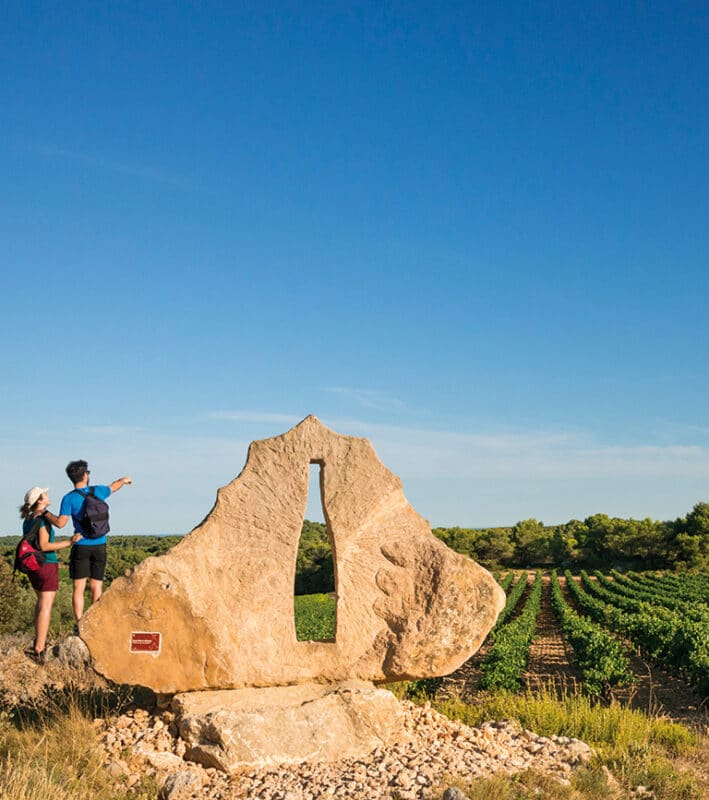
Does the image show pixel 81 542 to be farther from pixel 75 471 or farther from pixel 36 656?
pixel 36 656

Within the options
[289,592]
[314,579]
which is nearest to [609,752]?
[289,592]

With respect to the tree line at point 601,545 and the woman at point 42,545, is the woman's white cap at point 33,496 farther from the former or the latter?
the tree line at point 601,545

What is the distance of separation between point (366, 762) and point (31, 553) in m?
4.97

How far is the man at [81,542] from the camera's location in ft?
31.3

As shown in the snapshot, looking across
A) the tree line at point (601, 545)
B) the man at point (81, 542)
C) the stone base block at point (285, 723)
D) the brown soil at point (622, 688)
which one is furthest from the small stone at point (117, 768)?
the tree line at point (601, 545)

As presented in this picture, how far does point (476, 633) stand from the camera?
8.48 m

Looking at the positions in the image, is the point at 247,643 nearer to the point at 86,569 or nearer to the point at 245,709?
the point at 245,709

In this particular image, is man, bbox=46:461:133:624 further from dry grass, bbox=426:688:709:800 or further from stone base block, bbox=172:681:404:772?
dry grass, bbox=426:688:709:800

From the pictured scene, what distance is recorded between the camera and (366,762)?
7.52 meters

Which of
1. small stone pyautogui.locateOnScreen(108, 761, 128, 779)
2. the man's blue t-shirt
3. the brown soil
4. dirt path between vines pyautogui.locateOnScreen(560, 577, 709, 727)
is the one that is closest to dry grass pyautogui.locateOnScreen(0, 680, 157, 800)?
small stone pyautogui.locateOnScreen(108, 761, 128, 779)

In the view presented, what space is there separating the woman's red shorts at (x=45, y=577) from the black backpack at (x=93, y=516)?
57 centimetres

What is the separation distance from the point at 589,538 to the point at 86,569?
79.1m

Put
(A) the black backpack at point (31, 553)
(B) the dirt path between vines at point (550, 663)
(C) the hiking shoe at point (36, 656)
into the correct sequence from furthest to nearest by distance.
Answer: (B) the dirt path between vines at point (550, 663) → (C) the hiking shoe at point (36, 656) → (A) the black backpack at point (31, 553)

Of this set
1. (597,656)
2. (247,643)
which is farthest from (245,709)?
(597,656)
